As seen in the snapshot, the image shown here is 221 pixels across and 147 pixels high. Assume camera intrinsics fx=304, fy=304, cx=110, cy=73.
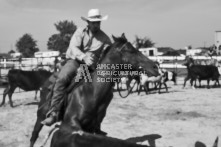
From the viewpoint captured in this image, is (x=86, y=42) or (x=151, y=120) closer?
(x=86, y=42)

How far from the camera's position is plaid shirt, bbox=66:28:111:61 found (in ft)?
15.6

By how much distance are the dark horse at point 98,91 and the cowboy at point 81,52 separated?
19cm

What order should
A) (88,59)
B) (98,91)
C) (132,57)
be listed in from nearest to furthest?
(132,57), (98,91), (88,59)

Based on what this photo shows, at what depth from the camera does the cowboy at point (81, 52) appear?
4660 millimetres

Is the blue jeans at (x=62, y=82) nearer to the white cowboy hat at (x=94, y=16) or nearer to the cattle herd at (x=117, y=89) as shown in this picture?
the cattle herd at (x=117, y=89)

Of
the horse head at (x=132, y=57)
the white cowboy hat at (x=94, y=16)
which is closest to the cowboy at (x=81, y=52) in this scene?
the white cowboy hat at (x=94, y=16)

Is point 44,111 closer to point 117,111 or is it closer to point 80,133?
point 80,133

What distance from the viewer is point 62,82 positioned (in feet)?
15.5

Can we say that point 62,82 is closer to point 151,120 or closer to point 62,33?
point 151,120

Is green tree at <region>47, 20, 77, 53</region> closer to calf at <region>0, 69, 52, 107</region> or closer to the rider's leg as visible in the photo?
calf at <region>0, 69, 52, 107</region>

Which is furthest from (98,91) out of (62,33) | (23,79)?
(62,33)

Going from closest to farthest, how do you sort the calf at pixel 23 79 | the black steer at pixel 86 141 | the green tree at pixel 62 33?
the black steer at pixel 86 141 → the calf at pixel 23 79 → the green tree at pixel 62 33

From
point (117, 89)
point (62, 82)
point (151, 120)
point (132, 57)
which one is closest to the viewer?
point (132, 57)

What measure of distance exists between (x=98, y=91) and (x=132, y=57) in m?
0.71
